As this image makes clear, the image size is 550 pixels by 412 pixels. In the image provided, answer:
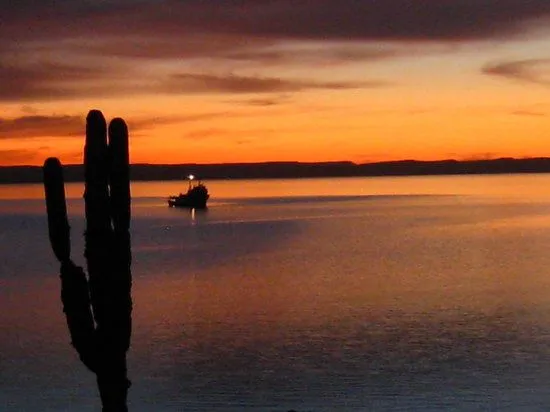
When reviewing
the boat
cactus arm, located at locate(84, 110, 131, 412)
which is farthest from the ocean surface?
the boat

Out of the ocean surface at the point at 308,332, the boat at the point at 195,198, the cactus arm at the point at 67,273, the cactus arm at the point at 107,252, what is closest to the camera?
the cactus arm at the point at 107,252

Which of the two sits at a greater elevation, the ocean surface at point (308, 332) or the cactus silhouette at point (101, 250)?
the cactus silhouette at point (101, 250)

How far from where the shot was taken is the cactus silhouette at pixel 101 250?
13977mm

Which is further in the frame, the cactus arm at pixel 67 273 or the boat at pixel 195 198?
the boat at pixel 195 198

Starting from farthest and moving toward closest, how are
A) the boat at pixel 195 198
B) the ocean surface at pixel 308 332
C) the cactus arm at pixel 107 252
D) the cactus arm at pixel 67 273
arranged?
1. the boat at pixel 195 198
2. the ocean surface at pixel 308 332
3. the cactus arm at pixel 67 273
4. the cactus arm at pixel 107 252

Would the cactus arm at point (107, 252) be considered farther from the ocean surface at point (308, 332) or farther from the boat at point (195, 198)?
the boat at point (195, 198)

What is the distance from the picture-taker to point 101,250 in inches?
561

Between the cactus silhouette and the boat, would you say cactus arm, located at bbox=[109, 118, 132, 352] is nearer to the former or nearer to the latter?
the cactus silhouette

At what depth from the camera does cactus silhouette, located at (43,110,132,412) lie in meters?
14.0

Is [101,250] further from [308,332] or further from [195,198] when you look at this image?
[195,198]

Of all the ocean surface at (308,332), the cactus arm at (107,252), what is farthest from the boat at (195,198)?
the cactus arm at (107,252)

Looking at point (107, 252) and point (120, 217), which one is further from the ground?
point (120, 217)

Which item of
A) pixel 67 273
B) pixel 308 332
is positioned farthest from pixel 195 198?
pixel 67 273

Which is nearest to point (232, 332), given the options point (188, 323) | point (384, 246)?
point (188, 323)
